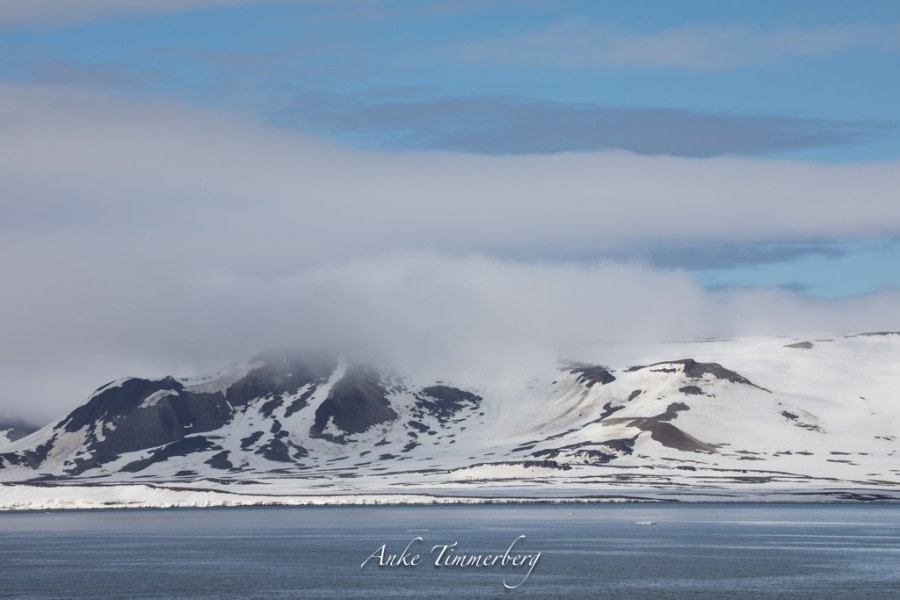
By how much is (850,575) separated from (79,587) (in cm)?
6222

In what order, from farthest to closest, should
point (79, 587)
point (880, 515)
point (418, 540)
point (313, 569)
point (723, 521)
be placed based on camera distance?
point (880, 515) → point (723, 521) → point (418, 540) → point (313, 569) → point (79, 587)

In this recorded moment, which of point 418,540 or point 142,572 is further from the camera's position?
point 418,540

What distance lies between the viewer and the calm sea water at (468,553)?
9806 centimetres

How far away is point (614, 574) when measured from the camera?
356ft

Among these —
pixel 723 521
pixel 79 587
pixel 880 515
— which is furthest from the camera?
pixel 880 515

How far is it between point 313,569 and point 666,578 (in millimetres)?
30924

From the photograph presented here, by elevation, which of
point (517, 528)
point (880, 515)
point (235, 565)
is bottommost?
point (880, 515)

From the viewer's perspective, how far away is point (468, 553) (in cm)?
12469

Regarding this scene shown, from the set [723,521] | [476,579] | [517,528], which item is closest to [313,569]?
[476,579]

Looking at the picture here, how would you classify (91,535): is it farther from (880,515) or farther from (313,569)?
(880,515)

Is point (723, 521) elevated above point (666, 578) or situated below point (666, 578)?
below

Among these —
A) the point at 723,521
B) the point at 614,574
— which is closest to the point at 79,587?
the point at 614,574

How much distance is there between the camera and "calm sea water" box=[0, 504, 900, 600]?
98.1 meters

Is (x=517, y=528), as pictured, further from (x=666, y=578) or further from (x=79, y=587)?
(x=79, y=587)
